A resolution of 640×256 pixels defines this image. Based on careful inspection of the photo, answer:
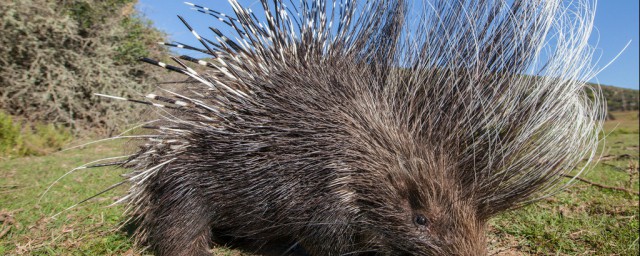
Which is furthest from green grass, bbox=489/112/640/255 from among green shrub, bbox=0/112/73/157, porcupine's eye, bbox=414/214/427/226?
green shrub, bbox=0/112/73/157

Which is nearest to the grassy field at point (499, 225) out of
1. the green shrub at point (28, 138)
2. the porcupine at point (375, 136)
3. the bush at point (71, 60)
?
the porcupine at point (375, 136)

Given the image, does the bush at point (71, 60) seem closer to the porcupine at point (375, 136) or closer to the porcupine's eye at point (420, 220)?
the porcupine at point (375, 136)

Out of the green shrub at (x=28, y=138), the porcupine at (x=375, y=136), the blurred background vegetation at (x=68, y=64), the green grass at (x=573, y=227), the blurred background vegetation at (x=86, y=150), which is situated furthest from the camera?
the blurred background vegetation at (x=68, y=64)

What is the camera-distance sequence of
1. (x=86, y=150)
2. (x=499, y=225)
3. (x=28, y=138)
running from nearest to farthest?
(x=499, y=225)
(x=28, y=138)
(x=86, y=150)

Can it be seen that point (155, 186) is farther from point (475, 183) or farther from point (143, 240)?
point (475, 183)

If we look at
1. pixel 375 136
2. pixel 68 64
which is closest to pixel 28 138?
pixel 68 64

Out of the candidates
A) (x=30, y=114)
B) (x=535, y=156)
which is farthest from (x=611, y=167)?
(x=30, y=114)

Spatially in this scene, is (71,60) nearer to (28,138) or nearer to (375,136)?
(28,138)

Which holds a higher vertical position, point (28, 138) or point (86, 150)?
point (28, 138)
